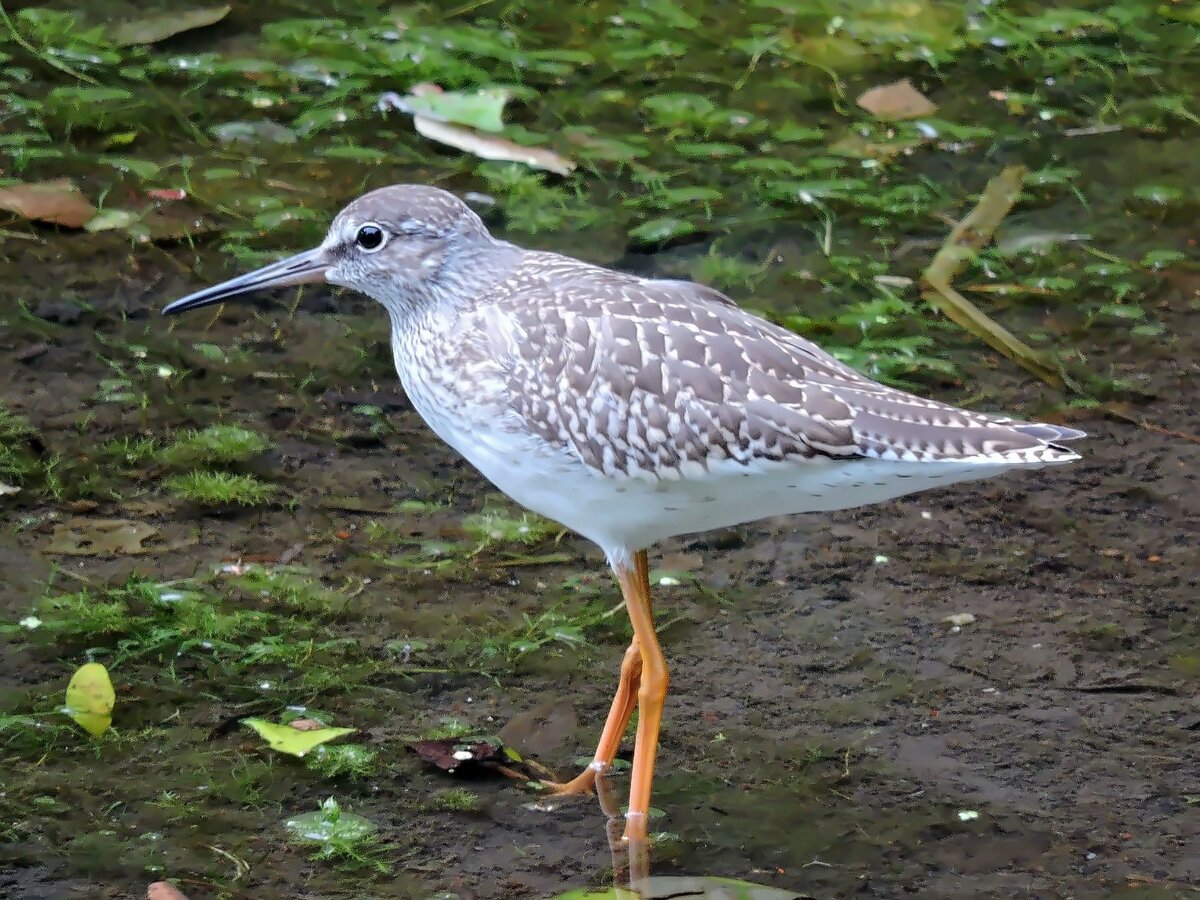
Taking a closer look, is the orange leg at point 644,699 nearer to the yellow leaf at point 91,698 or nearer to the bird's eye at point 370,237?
the bird's eye at point 370,237

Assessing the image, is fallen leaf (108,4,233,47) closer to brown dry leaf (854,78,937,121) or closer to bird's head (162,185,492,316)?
brown dry leaf (854,78,937,121)

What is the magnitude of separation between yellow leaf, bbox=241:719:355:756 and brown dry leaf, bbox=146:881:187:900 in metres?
0.64

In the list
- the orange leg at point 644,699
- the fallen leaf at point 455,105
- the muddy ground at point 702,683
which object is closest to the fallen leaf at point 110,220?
the muddy ground at point 702,683

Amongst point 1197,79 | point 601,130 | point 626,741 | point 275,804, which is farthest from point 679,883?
point 1197,79

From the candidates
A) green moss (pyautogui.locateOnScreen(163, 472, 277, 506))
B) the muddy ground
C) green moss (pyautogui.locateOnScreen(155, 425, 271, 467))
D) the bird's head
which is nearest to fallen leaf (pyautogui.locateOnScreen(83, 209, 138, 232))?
the muddy ground

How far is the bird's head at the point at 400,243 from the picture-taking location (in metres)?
5.21

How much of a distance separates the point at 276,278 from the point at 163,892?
2.06 m

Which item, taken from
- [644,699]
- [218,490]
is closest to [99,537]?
[218,490]

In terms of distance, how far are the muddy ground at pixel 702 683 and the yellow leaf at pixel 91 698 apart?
0.06 meters

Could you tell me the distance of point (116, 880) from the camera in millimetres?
4457

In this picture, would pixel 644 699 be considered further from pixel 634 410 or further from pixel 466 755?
pixel 634 410

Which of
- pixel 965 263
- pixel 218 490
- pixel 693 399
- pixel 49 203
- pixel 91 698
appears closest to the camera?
pixel 693 399

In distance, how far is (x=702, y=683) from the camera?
5.55m

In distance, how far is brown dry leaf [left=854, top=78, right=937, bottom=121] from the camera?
9203 mm
